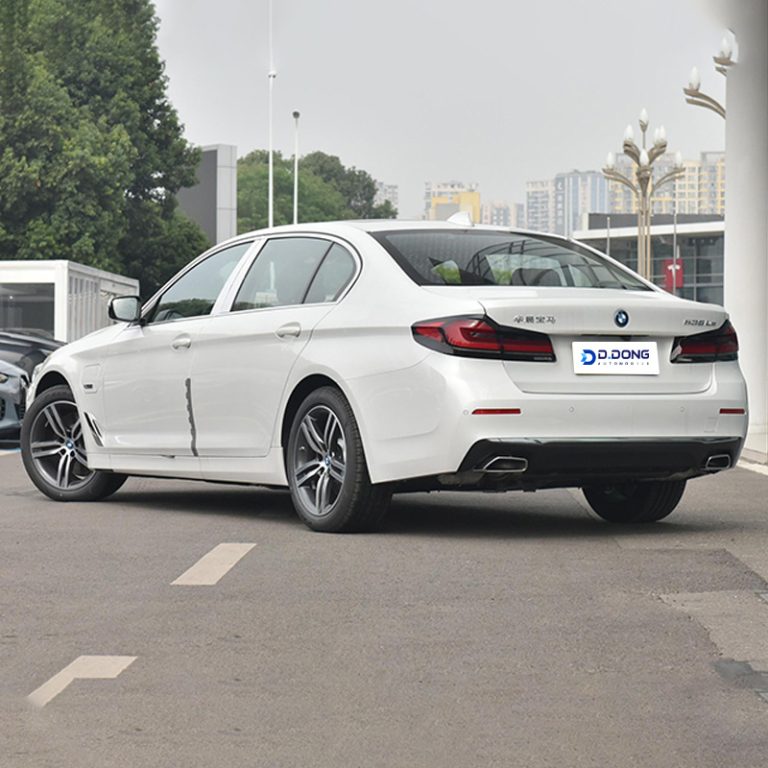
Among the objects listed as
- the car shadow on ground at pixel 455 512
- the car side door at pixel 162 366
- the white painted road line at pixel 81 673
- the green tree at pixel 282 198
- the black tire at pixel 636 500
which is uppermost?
the green tree at pixel 282 198

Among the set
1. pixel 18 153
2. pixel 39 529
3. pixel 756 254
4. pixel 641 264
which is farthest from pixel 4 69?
pixel 39 529

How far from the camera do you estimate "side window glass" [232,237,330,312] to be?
9.60m

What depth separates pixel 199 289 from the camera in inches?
410

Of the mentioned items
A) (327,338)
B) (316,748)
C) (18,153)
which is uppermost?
(18,153)

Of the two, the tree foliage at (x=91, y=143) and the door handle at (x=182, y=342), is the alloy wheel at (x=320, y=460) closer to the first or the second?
the door handle at (x=182, y=342)

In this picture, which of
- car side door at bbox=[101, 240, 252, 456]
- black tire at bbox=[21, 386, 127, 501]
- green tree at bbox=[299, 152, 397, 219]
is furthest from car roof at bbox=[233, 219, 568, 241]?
green tree at bbox=[299, 152, 397, 219]

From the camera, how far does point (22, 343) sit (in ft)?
61.4

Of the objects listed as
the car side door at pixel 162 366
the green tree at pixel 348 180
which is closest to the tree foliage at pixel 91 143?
the car side door at pixel 162 366

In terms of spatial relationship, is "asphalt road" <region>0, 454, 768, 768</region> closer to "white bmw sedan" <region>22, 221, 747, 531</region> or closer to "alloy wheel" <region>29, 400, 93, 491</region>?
"white bmw sedan" <region>22, 221, 747, 531</region>

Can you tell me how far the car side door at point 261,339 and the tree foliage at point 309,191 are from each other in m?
119

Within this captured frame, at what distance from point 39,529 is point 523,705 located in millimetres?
4934

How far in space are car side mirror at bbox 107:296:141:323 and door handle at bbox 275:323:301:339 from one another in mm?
1487

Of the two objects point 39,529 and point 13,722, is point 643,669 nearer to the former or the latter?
point 13,722

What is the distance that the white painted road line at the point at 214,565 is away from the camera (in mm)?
7297
